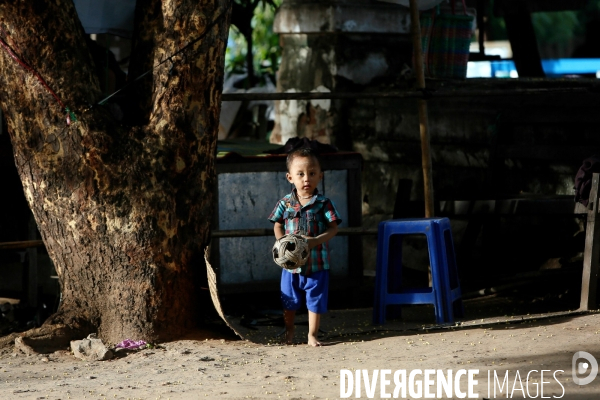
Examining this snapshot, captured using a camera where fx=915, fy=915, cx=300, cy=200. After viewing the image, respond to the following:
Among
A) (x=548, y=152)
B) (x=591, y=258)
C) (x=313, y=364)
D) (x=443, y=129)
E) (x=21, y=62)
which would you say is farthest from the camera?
(x=443, y=129)

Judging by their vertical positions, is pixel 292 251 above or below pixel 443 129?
below

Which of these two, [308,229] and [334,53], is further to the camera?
[334,53]

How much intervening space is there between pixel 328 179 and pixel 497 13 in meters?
5.15

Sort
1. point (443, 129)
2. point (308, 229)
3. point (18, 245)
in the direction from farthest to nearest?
point (443, 129) < point (18, 245) < point (308, 229)

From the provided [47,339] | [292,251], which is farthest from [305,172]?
[47,339]

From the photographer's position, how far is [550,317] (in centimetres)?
523

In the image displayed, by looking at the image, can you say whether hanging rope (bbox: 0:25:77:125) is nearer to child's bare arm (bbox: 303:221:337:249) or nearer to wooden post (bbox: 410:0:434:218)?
child's bare arm (bbox: 303:221:337:249)

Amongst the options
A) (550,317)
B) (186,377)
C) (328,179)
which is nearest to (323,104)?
(328,179)

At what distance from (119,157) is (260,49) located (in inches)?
526

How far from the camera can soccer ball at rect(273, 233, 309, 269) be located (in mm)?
4785

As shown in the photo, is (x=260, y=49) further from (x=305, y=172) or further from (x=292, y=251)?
(x=292, y=251)

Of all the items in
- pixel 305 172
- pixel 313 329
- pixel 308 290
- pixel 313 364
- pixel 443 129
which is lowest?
pixel 313 364

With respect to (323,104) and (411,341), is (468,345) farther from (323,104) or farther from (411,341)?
(323,104)

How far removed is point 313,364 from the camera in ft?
14.1
